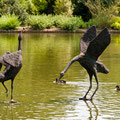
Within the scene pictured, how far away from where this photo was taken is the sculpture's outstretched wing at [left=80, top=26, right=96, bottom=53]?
11633mm

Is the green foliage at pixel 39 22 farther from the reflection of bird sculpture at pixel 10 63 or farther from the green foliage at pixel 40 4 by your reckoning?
the reflection of bird sculpture at pixel 10 63

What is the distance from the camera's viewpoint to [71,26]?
159 feet

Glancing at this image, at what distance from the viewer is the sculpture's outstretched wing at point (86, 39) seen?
11.6 m

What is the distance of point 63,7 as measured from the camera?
182ft

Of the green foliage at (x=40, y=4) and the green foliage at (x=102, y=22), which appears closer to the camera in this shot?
the green foliage at (x=102, y=22)

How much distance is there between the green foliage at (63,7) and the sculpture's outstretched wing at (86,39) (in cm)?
4266

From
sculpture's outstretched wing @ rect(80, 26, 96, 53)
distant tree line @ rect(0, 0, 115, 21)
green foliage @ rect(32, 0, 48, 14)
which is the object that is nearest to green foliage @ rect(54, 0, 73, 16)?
distant tree line @ rect(0, 0, 115, 21)

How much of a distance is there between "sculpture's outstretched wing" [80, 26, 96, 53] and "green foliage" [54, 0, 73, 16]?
42664 mm

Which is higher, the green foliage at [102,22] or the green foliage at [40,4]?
the green foliage at [40,4]

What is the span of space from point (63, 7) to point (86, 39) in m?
43.9

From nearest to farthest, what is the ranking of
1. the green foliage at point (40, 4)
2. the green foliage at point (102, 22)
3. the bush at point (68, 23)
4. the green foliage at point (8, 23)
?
the green foliage at point (8, 23) → the bush at point (68, 23) → the green foliage at point (102, 22) → the green foliage at point (40, 4)

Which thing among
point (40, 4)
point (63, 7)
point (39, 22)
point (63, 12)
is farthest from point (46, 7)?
point (39, 22)

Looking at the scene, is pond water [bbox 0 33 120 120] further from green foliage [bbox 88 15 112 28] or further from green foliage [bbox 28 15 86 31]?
green foliage [bbox 88 15 112 28]

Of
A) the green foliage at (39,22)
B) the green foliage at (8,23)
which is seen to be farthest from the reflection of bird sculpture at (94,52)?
the green foliage at (39,22)
